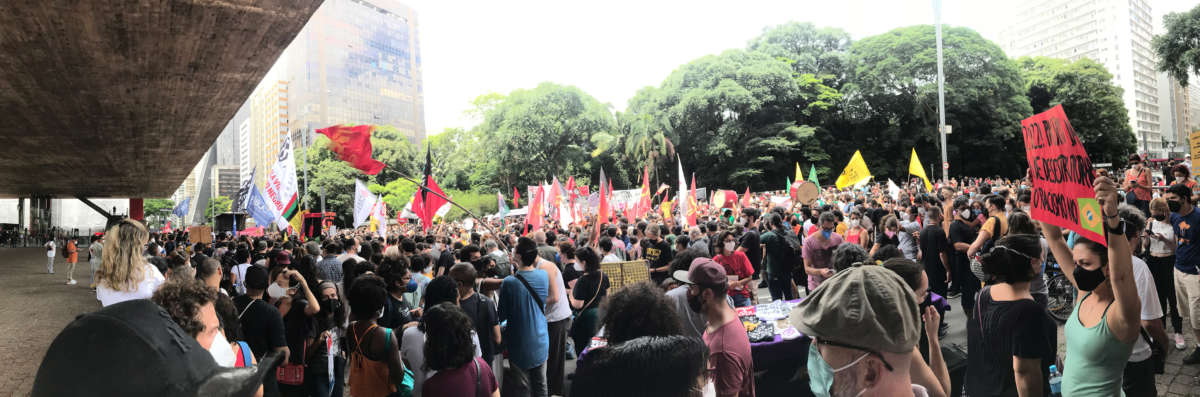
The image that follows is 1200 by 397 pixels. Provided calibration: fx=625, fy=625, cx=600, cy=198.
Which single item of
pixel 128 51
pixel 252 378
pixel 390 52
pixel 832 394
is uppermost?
pixel 390 52

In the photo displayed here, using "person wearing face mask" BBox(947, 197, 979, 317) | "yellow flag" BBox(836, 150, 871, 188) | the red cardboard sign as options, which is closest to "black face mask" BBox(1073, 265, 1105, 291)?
the red cardboard sign

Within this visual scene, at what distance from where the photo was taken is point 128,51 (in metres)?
8.12

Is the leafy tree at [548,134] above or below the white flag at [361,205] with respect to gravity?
above

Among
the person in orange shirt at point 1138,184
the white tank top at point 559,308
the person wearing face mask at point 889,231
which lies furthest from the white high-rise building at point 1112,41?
the white tank top at point 559,308

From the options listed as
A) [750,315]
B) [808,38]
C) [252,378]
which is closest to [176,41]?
[750,315]

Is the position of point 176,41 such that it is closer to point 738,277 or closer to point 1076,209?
point 738,277

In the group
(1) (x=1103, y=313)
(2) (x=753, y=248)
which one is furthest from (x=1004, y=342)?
(2) (x=753, y=248)

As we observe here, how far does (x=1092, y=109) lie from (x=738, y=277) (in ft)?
173

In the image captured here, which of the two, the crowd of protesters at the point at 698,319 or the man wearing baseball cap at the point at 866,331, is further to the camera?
the crowd of protesters at the point at 698,319

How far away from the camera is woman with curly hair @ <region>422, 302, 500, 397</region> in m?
3.16

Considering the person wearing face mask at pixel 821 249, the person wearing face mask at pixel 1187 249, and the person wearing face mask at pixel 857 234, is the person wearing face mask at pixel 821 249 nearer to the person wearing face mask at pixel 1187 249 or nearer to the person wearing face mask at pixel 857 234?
the person wearing face mask at pixel 857 234

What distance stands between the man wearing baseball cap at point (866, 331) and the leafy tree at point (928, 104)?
1687 inches

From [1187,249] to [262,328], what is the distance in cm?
793

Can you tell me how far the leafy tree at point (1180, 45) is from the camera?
2845cm
